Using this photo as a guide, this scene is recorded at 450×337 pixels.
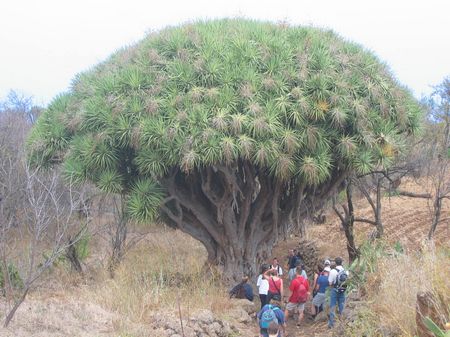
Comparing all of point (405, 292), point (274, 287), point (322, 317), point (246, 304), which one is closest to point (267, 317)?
point (405, 292)

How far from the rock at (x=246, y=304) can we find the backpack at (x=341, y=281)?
6.17ft

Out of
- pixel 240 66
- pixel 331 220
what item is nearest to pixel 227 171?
pixel 240 66

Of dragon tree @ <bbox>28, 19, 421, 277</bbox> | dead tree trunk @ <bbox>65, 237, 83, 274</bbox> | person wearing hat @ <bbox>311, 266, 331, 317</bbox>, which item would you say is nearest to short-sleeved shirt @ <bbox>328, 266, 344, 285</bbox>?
person wearing hat @ <bbox>311, 266, 331, 317</bbox>

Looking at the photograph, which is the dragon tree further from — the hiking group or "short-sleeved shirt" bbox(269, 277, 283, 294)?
"short-sleeved shirt" bbox(269, 277, 283, 294)

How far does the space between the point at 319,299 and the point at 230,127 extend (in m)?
3.49

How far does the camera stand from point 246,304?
10742mm

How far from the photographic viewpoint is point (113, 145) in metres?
11.2

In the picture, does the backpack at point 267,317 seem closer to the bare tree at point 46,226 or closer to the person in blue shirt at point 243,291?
the bare tree at point 46,226

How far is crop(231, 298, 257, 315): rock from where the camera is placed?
34.7 ft

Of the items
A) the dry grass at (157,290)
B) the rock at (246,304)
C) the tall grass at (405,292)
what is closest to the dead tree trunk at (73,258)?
the dry grass at (157,290)

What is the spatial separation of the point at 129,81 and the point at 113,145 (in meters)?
1.31

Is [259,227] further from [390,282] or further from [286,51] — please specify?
[390,282]

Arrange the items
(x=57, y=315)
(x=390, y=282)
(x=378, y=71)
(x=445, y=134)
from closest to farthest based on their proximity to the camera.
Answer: (x=390, y=282) < (x=57, y=315) < (x=378, y=71) < (x=445, y=134)

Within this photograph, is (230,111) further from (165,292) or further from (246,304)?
(246,304)
